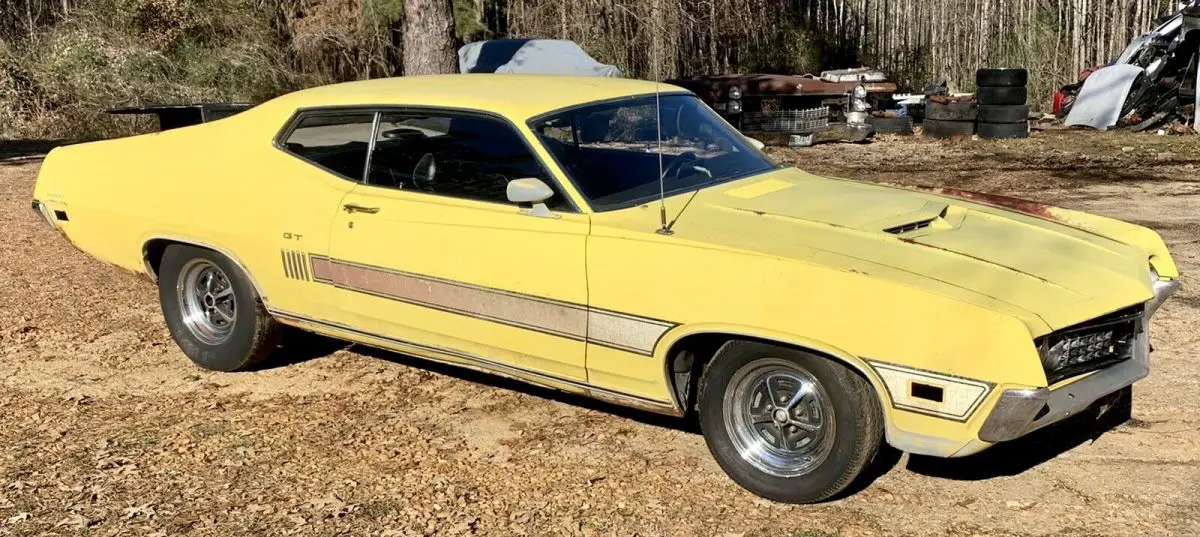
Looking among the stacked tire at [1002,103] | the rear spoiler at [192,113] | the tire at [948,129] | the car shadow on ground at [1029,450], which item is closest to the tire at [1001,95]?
the stacked tire at [1002,103]

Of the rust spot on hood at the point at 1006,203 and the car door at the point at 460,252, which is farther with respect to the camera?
the rust spot on hood at the point at 1006,203

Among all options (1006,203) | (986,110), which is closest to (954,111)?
(986,110)

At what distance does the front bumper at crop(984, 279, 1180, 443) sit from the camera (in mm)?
3559

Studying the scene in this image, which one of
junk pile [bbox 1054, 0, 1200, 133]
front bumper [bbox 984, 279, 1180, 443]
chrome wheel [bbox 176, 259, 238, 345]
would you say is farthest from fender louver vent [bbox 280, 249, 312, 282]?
junk pile [bbox 1054, 0, 1200, 133]

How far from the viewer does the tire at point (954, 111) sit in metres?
14.7

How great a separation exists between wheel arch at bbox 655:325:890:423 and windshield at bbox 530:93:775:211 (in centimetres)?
65

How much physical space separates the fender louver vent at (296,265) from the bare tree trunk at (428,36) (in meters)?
8.58

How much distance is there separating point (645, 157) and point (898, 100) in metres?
13.6

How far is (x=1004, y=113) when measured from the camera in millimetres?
14359

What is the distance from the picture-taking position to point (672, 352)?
4.22 metres

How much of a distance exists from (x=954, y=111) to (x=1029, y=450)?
10864mm

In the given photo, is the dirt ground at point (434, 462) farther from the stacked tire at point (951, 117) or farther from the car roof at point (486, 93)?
the stacked tire at point (951, 117)

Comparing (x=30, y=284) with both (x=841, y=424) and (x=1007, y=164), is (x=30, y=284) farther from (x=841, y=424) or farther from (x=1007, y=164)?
(x=1007, y=164)

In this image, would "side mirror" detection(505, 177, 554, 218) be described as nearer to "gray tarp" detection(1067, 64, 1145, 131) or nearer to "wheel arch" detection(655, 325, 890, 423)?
"wheel arch" detection(655, 325, 890, 423)
